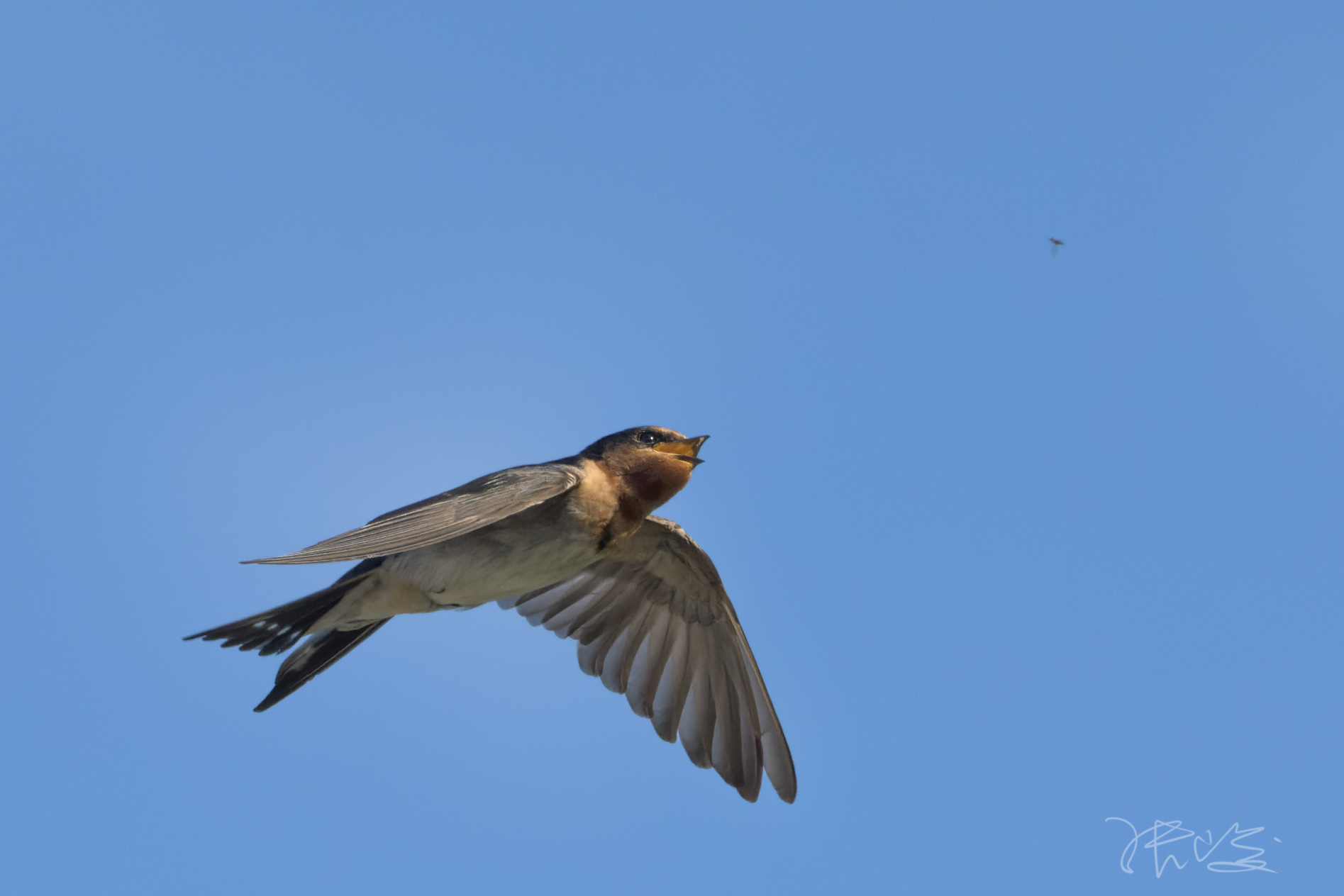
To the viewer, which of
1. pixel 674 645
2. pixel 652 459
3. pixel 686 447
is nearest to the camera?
pixel 652 459

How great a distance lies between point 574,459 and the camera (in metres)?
8.32

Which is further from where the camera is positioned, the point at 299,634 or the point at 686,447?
the point at 686,447

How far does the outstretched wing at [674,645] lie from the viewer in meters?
9.10

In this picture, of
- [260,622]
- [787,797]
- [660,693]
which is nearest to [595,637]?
[660,693]

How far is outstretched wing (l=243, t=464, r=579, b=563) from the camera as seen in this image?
21.1 feet

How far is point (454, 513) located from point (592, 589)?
2525mm

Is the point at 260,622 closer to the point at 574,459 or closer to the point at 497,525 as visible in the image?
the point at 497,525

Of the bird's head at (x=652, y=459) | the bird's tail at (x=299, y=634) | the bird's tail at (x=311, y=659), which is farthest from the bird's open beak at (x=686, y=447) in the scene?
the bird's tail at (x=311, y=659)

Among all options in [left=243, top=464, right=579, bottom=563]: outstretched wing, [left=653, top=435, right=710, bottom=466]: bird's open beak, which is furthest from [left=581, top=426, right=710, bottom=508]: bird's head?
[left=243, top=464, right=579, bottom=563]: outstretched wing

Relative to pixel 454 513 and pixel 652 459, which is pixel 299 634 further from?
pixel 652 459

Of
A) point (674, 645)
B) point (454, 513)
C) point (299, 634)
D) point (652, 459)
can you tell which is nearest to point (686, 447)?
point (652, 459)

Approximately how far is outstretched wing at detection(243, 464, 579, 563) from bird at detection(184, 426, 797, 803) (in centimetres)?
1

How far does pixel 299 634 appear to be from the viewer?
7.69 metres

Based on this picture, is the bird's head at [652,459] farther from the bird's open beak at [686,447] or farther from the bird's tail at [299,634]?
the bird's tail at [299,634]
